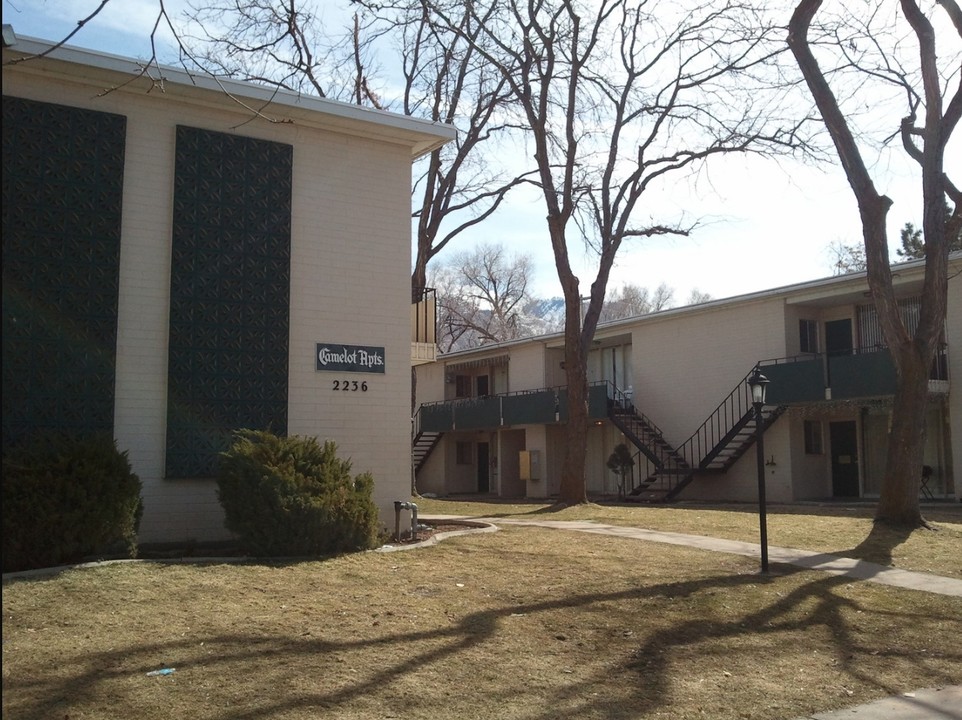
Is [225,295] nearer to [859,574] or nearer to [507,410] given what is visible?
[859,574]

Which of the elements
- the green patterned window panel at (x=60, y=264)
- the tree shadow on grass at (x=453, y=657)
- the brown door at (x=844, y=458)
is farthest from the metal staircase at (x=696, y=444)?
the green patterned window panel at (x=60, y=264)

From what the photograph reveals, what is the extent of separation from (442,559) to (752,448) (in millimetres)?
16934

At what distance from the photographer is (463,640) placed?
296 inches

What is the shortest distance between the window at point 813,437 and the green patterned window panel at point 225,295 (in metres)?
17.2

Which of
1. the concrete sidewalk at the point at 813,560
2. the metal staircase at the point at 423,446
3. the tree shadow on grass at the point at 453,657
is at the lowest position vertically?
the tree shadow on grass at the point at 453,657

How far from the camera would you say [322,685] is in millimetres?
6219

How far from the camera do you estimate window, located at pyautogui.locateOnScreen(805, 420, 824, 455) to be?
25.9 m

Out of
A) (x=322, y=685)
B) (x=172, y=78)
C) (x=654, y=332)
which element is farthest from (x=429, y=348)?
(x=654, y=332)

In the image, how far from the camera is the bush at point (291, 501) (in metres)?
10.8

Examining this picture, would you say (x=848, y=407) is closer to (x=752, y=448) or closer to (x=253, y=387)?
(x=752, y=448)

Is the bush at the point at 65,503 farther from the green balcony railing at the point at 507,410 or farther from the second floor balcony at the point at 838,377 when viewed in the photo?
the green balcony railing at the point at 507,410

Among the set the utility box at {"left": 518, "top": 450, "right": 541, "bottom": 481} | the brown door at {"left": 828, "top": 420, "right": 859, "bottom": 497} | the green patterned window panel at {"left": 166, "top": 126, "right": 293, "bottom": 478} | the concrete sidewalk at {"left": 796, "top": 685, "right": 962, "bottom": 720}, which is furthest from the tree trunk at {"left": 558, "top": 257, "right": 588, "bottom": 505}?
the concrete sidewalk at {"left": 796, "top": 685, "right": 962, "bottom": 720}

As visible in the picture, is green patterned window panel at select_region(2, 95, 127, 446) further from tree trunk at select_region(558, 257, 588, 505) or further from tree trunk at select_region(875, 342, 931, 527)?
tree trunk at select_region(558, 257, 588, 505)

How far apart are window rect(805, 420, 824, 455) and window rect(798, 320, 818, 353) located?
203cm
